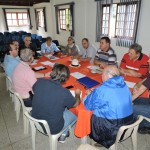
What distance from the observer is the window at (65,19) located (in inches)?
283

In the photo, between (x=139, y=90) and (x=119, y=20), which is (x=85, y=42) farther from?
(x=119, y=20)

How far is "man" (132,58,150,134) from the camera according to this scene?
5.36ft

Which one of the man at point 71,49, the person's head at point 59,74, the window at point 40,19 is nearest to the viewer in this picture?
the person's head at point 59,74

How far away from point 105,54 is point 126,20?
2.29 m

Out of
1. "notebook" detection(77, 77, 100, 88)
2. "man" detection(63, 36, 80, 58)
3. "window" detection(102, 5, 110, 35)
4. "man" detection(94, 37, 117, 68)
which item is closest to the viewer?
"notebook" detection(77, 77, 100, 88)

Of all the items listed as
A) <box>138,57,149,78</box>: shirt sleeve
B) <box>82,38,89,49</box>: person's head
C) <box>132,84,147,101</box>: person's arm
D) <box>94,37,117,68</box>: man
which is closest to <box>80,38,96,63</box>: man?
<box>82,38,89,49</box>: person's head

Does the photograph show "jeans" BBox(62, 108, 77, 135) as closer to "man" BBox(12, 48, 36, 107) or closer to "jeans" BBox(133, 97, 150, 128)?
"man" BBox(12, 48, 36, 107)

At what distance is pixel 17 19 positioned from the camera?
34.0 ft

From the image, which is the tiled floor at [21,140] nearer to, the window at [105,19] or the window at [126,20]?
the window at [126,20]

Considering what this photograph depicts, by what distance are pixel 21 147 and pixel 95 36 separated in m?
4.84

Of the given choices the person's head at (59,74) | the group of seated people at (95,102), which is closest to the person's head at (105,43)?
the group of seated people at (95,102)

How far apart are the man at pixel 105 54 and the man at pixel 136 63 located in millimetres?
359

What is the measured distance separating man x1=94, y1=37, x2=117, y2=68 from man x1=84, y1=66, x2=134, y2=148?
135 centimetres

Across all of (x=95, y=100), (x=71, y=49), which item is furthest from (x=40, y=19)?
(x=95, y=100)
